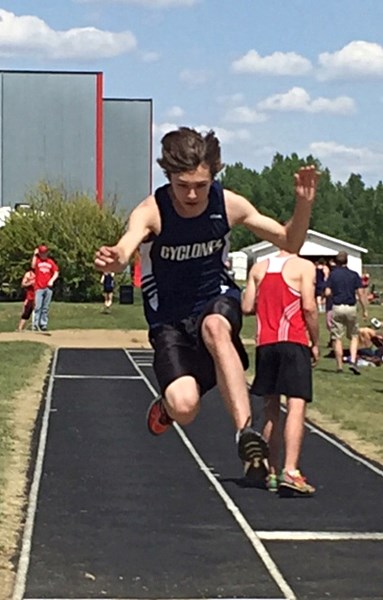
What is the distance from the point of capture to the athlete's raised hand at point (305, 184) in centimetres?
570

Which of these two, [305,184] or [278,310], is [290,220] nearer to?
[305,184]

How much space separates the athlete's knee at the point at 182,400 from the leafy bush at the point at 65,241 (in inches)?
1484

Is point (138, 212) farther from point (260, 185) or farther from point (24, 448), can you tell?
point (260, 185)

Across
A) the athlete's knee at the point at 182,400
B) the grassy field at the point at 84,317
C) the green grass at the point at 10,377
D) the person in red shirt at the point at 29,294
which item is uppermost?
the athlete's knee at the point at 182,400

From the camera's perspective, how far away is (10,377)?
1869cm

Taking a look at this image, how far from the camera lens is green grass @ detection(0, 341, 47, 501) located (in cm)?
1224

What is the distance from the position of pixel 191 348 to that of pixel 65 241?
1508 inches

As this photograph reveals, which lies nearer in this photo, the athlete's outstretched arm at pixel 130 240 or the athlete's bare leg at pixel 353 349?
the athlete's outstretched arm at pixel 130 240

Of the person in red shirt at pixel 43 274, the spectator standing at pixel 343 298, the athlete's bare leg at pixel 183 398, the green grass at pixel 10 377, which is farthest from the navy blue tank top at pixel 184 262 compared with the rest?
the person in red shirt at pixel 43 274

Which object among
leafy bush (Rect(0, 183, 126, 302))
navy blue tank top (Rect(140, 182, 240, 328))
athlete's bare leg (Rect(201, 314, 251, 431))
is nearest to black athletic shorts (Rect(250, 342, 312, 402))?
navy blue tank top (Rect(140, 182, 240, 328))

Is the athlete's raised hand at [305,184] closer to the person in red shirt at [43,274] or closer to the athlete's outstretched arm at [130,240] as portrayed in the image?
the athlete's outstretched arm at [130,240]

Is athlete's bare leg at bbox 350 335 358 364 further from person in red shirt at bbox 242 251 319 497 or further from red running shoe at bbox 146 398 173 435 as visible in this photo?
red running shoe at bbox 146 398 173 435

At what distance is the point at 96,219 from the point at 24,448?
32.9m

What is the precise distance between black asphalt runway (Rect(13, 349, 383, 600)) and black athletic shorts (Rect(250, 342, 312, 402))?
0.73 metres
